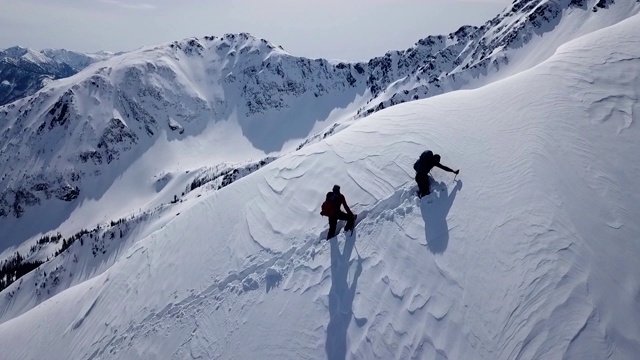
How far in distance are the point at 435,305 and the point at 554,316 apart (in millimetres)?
2537

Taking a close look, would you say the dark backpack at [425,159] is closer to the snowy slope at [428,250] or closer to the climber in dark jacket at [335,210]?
the snowy slope at [428,250]

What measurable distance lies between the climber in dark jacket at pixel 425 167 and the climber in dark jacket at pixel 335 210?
2442 mm

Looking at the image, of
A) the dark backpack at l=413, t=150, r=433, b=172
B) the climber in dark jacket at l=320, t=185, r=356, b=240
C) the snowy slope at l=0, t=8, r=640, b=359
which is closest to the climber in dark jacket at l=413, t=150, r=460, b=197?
the dark backpack at l=413, t=150, r=433, b=172

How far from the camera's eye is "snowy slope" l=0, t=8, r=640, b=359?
8562mm

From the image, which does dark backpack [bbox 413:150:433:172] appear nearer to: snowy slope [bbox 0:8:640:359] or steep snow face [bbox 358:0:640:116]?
snowy slope [bbox 0:8:640:359]

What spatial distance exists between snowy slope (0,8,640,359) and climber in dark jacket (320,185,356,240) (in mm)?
559

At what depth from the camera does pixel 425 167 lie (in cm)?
1177

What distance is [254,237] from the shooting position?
14.5m

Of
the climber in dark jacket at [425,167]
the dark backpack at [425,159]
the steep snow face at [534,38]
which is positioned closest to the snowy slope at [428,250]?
the climber in dark jacket at [425,167]

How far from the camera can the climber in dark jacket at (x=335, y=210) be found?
1162cm

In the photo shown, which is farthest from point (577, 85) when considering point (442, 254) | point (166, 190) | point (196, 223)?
point (166, 190)

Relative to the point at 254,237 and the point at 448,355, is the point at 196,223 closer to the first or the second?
the point at 254,237

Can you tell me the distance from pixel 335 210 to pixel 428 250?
9.99 ft

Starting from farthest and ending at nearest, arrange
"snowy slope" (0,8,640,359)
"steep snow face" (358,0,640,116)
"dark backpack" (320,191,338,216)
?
"steep snow face" (358,0,640,116) < "dark backpack" (320,191,338,216) < "snowy slope" (0,8,640,359)
